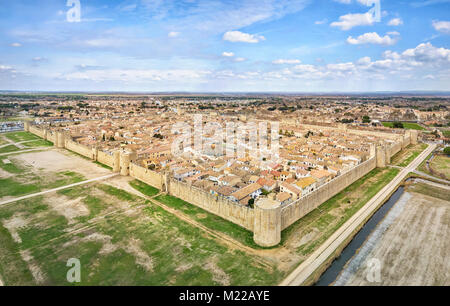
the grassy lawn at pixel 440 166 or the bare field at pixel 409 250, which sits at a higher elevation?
the grassy lawn at pixel 440 166

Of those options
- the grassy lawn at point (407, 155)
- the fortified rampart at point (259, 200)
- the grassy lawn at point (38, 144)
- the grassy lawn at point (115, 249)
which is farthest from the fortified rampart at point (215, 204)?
the grassy lawn at point (38, 144)

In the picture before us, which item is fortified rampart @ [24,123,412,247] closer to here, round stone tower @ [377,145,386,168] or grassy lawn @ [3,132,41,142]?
round stone tower @ [377,145,386,168]

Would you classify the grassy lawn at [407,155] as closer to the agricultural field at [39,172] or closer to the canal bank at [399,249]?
the canal bank at [399,249]

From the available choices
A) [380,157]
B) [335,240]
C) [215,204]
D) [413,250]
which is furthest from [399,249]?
[380,157]

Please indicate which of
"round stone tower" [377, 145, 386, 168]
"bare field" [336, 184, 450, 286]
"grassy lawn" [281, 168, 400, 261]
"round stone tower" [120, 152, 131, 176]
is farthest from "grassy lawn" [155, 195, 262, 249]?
"round stone tower" [377, 145, 386, 168]
